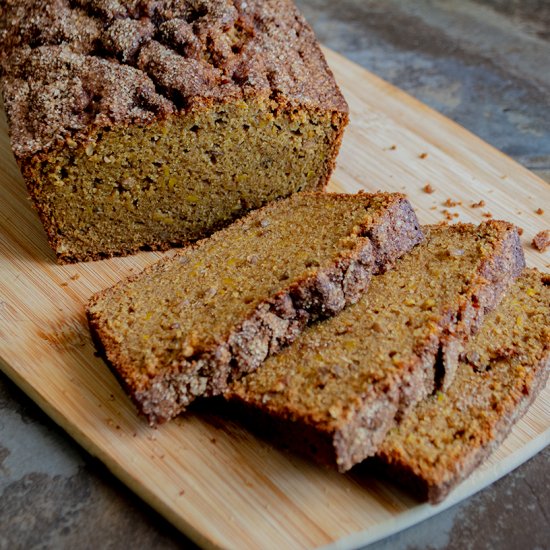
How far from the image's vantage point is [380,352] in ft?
10.9

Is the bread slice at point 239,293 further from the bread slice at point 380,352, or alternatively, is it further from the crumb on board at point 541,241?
the crumb on board at point 541,241

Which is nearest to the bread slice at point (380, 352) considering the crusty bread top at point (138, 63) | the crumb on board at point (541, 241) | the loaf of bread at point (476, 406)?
the loaf of bread at point (476, 406)

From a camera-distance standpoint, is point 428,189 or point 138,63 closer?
point 138,63

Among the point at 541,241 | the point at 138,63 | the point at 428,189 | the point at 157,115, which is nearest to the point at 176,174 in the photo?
the point at 157,115

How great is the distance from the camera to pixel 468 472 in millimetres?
3111

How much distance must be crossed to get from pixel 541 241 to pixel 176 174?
205cm

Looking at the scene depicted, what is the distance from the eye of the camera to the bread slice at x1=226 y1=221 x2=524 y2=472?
307 centimetres

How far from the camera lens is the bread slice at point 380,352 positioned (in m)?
3.07

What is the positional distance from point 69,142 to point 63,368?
1.10 meters

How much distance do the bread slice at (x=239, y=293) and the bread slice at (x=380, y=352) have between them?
0.33 feet

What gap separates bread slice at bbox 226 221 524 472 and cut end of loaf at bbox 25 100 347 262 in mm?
912

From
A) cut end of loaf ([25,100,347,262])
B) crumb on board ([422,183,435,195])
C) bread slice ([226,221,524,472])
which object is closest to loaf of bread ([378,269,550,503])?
bread slice ([226,221,524,472])

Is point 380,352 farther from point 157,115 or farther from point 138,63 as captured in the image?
point 138,63

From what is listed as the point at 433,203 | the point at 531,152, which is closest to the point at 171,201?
the point at 433,203
